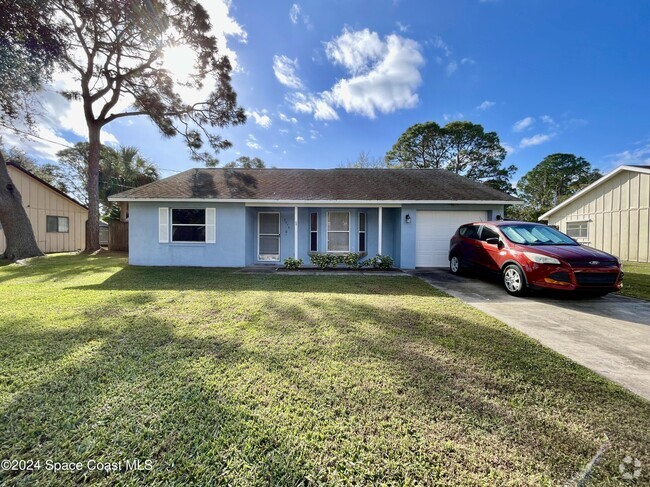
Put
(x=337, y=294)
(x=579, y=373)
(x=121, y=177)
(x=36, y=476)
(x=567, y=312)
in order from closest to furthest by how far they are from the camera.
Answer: (x=36, y=476) → (x=579, y=373) → (x=567, y=312) → (x=337, y=294) → (x=121, y=177)

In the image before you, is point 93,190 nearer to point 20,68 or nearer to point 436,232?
point 20,68

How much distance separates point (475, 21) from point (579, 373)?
13.5 m

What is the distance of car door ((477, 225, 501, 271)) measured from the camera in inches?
242

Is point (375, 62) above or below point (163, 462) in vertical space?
above

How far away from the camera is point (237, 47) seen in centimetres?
1109

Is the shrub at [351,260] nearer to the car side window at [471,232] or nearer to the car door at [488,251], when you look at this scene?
Answer: the car side window at [471,232]

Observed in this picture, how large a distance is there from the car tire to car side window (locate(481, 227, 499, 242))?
1037mm

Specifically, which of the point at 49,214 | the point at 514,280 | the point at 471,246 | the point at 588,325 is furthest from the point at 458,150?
the point at 49,214

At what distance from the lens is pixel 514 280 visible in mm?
5586

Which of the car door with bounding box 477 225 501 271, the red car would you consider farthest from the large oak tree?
the red car

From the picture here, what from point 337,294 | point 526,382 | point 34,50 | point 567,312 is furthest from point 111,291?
point 34,50

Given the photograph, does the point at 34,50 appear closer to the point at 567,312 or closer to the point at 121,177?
the point at 121,177

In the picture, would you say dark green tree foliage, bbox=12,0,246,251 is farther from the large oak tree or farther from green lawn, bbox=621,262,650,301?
green lawn, bbox=621,262,650,301

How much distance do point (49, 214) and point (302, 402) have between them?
2093cm
